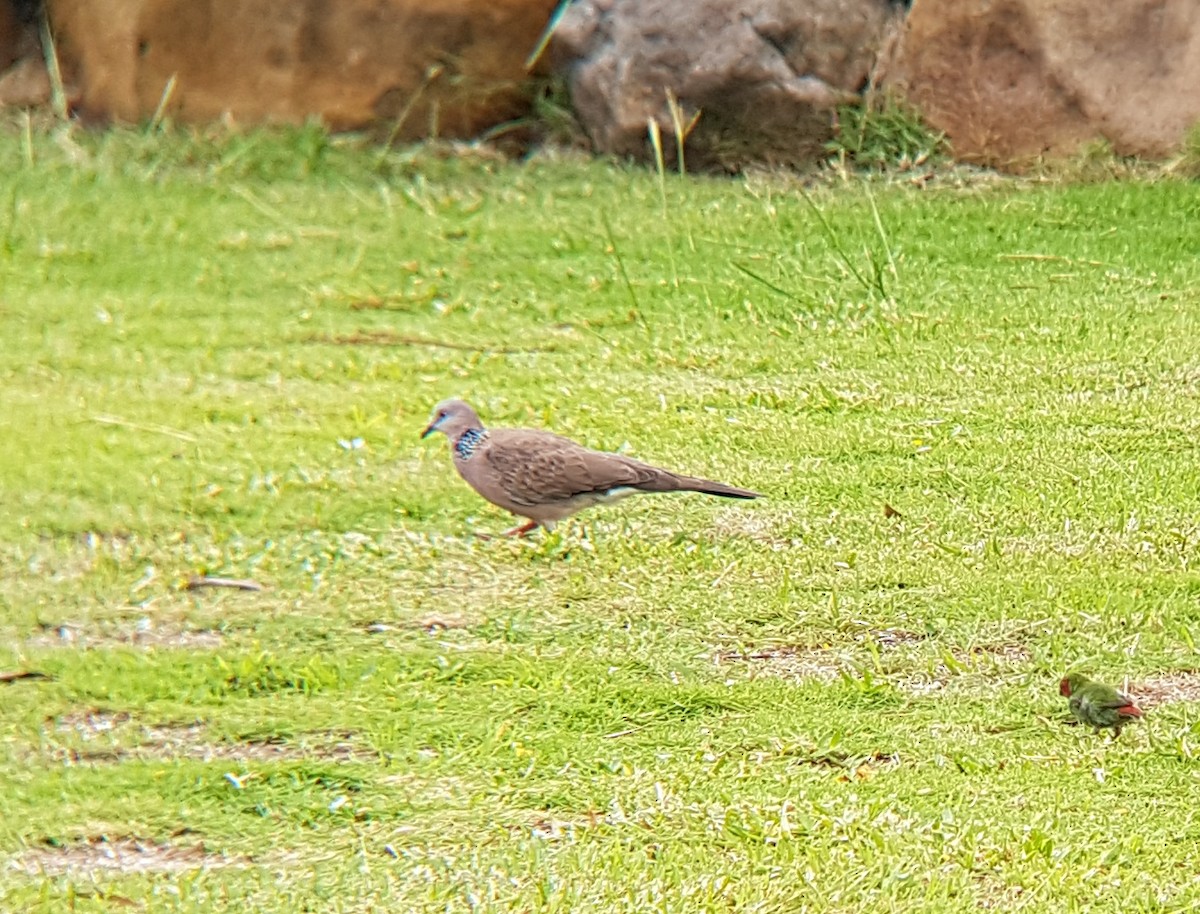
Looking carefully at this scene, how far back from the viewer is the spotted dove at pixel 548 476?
577cm

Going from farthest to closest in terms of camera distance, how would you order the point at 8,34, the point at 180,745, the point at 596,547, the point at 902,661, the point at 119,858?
the point at 8,34 < the point at 596,547 < the point at 902,661 < the point at 180,745 < the point at 119,858

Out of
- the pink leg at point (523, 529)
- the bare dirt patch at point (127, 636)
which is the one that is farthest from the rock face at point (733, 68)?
the bare dirt patch at point (127, 636)

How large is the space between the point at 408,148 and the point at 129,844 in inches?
281

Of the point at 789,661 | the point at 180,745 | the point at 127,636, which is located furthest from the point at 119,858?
the point at 789,661

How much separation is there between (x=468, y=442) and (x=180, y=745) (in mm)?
1783

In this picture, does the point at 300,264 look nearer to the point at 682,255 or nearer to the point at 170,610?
the point at 682,255

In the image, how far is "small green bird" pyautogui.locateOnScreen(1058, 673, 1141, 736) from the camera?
14.5 ft

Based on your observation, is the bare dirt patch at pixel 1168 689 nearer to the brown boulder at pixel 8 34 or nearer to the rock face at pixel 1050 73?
the rock face at pixel 1050 73

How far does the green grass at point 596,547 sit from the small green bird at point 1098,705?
0.07m

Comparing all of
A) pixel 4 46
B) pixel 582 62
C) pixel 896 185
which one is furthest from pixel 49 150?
pixel 896 185

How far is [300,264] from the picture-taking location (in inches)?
361

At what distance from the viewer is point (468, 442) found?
6.13m

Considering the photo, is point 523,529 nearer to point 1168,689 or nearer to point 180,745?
point 180,745

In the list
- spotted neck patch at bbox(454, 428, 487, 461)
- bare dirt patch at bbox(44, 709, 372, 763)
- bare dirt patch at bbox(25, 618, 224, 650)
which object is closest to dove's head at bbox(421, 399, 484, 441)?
spotted neck patch at bbox(454, 428, 487, 461)
